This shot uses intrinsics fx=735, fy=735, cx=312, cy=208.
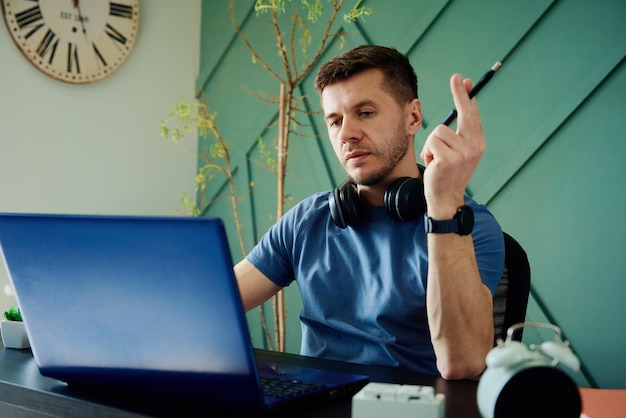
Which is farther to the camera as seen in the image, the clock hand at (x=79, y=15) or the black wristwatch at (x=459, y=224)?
the clock hand at (x=79, y=15)

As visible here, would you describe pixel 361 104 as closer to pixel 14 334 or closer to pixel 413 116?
pixel 413 116

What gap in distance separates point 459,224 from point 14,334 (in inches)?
31.7

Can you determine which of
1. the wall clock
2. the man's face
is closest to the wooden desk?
the man's face

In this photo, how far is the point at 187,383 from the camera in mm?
875

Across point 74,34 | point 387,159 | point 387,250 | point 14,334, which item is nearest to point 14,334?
point 14,334

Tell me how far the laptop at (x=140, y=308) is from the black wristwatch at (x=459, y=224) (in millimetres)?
331

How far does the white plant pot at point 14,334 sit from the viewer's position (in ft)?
4.27

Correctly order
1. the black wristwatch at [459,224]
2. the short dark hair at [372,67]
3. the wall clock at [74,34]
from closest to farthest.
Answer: the black wristwatch at [459,224] → the short dark hair at [372,67] → the wall clock at [74,34]

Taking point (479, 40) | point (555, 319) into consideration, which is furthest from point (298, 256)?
point (479, 40)

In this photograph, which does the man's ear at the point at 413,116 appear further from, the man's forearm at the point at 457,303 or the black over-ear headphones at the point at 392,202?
the man's forearm at the point at 457,303

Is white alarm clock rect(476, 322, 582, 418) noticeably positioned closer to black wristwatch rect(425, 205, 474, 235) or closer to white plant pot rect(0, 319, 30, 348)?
black wristwatch rect(425, 205, 474, 235)

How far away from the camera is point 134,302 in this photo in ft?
2.86

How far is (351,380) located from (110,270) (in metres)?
0.35

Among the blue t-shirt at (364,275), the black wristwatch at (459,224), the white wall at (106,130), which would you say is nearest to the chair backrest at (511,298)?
the blue t-shirt at (364,275)
